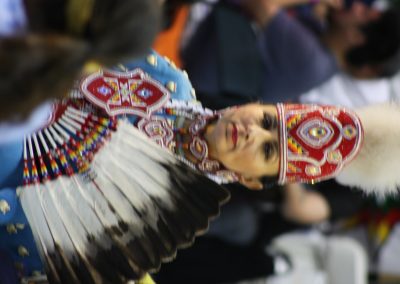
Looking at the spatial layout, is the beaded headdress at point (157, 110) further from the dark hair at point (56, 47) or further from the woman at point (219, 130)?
the dark hair at point (56, 47)

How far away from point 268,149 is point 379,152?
0.19 metres

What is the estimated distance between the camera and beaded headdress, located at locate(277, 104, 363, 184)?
116cm

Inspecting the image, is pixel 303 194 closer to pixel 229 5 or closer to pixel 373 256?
pixel 373 256

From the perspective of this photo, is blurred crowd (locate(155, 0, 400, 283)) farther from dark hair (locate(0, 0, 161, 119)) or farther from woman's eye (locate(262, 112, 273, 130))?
dark hair (locate(0, 0, 161, 119))

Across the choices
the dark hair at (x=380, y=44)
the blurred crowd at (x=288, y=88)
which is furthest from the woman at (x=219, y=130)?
the dark hair at (x=380, y=44)

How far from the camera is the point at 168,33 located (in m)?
1.70

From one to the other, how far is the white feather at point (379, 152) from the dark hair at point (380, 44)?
765 mm

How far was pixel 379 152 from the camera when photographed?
A: 1.16 meters

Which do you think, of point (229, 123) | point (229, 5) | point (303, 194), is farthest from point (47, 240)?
point (303, 194)

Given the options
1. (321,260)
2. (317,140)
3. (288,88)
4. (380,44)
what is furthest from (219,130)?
(321,260)

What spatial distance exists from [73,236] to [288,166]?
40 centimetres

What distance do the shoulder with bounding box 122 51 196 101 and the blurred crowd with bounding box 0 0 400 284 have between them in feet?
0.31

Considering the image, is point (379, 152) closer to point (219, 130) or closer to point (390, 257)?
point (219, 130)

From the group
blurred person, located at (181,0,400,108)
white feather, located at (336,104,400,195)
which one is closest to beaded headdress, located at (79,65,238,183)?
white feather, located at (336,104,400,195)
